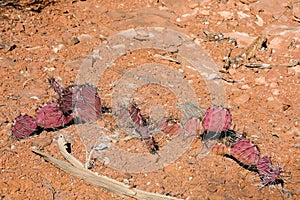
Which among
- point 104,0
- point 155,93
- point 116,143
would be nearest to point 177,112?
point 155,93

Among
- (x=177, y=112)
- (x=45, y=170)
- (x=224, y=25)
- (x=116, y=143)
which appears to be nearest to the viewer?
(x=45, y=170)

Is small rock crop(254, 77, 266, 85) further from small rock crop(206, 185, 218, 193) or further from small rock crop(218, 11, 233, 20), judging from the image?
small rock crop(206, 185, 218, 193)

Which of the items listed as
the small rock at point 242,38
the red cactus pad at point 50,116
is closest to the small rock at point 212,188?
the red cactus pad at point 50,116

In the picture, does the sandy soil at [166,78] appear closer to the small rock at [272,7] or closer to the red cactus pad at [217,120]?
the small rock at [272,7]

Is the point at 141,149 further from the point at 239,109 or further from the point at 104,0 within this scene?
the point at 104,0

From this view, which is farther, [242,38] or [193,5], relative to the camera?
[193,5]

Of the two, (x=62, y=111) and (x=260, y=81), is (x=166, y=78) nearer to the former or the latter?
(x=260, y=81)

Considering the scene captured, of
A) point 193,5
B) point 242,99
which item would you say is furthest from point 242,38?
point 242,99
